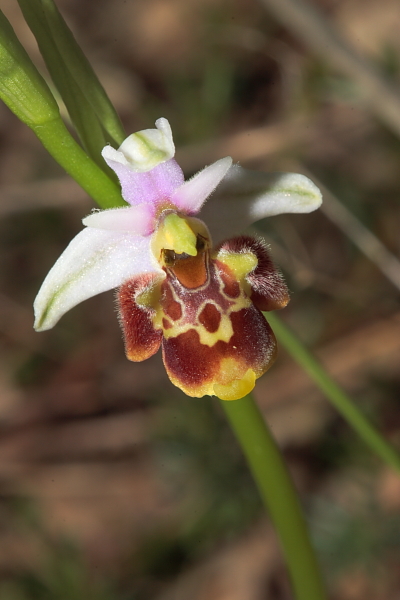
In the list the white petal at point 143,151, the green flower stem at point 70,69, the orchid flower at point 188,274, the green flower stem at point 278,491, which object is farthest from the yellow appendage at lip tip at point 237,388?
the green flower stem at point 70,69

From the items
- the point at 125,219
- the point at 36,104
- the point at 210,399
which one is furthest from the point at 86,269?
the point at 210,399

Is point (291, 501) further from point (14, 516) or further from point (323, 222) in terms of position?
point (323, 222)

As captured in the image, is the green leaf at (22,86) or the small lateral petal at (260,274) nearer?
the green leaf at (22,86)

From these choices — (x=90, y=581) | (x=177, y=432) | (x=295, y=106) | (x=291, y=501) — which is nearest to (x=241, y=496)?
(x=177, y=432)

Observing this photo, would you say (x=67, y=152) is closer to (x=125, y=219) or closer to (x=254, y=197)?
(x=125, y=219)

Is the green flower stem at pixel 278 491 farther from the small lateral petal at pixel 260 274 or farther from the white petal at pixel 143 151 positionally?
the white petal at pixel 143 151

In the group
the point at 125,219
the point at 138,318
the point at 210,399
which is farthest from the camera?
the point at 210,399
